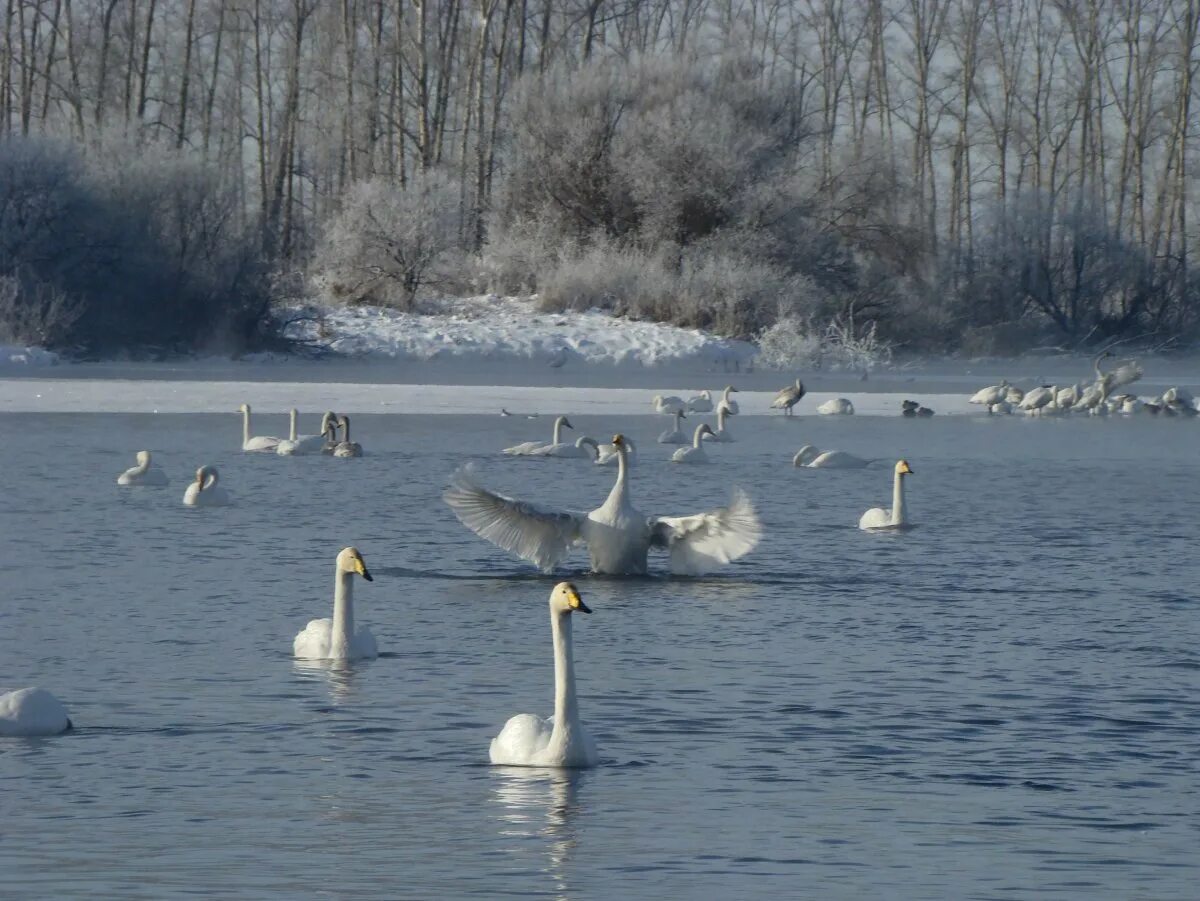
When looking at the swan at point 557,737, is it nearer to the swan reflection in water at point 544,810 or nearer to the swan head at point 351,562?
the swan reflection in water at point 544,810

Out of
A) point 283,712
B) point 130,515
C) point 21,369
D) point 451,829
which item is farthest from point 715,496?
point 21,369

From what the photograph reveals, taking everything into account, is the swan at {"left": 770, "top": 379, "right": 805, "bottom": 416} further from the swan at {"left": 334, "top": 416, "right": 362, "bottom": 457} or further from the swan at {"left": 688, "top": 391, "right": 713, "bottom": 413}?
the swan at {"left": 334, "top": 416, "right": 362, "bottom": 457}

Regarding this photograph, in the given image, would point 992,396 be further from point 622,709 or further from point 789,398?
point 622,709

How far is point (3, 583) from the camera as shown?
504 inches

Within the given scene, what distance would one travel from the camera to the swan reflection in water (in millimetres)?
6930

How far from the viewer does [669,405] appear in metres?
27.9

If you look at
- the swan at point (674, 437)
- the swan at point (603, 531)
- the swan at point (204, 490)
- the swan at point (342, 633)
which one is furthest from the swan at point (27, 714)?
the swan at point (674, 437)

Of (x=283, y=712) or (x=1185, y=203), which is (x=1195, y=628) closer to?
(x=283, y=712)

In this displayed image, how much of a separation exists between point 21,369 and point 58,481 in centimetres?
1521

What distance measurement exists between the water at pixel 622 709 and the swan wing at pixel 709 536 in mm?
195

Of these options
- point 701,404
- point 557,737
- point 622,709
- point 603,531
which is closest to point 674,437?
point 701,404

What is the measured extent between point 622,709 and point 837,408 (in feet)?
65.6

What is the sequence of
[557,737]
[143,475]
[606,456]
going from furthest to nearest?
1. [606,456]
2. [143,475]
3. [557,737]

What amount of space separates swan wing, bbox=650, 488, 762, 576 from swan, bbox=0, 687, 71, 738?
4.87 meters
